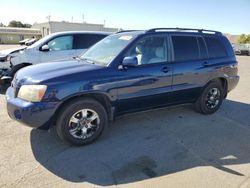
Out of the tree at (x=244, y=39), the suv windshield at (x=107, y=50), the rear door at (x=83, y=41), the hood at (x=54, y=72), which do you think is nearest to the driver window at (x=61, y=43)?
the rear door at (x=83, y=41)

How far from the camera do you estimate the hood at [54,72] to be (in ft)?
12.4

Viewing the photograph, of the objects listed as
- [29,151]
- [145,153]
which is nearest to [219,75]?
[145,153]

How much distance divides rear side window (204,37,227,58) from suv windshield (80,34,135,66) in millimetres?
1960

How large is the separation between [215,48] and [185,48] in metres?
0.99

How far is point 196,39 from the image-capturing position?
544 centimetres

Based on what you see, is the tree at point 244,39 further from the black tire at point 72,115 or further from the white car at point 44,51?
the black tire at point 72,115

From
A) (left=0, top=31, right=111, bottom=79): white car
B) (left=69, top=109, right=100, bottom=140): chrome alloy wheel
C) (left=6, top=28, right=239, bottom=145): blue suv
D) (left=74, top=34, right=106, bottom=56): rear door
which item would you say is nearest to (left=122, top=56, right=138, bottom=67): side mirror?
(left=6, top=28, right=239, bottom=145): blue suv

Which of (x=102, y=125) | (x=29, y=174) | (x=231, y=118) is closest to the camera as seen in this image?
(x=29, y=174)

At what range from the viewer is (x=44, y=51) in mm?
7809

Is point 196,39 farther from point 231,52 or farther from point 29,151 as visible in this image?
point 29,151

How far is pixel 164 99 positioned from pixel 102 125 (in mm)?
1405

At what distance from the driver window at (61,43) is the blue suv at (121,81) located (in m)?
3.31

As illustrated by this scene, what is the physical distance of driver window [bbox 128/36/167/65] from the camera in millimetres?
4535

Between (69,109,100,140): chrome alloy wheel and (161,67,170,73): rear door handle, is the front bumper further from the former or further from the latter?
(161,67,170,73): rear door handle
